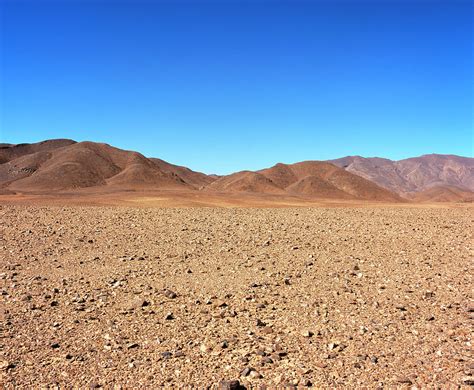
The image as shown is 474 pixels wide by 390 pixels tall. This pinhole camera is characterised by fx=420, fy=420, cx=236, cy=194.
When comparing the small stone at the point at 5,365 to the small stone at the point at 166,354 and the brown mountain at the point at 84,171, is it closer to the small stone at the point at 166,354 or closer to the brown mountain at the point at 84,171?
the small stone at the point at 166,354

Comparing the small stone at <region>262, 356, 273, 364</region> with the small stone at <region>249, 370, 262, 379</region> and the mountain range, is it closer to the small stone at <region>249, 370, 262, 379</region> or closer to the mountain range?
the small stone at <region>249, 370, 262, 379</region>

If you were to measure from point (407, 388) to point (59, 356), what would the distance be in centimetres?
448

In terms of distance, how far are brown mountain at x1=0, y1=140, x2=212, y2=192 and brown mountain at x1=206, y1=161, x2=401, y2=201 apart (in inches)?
594

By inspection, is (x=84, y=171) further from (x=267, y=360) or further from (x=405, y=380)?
(x=405, y=380)

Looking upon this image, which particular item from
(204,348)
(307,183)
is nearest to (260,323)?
(204,348)

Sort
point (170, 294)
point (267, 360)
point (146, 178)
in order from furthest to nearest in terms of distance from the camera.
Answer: point (146, 178), point (170, 294), point (267, 360)

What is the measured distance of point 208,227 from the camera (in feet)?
56.4

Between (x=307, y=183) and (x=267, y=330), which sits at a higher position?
(x=307, y=183)

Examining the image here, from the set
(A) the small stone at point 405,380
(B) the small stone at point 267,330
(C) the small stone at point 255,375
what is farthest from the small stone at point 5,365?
(A) the small stone at point 405,380

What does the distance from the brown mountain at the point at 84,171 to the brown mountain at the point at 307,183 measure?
1508cm

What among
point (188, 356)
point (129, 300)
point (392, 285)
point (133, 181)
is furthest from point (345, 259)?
point (133, 181)

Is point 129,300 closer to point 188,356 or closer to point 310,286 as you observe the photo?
point 188,356

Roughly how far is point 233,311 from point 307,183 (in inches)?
3927

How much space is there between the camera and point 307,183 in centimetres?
10544
